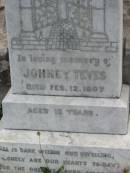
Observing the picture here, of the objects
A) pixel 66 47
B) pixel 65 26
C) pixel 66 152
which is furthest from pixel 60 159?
pixel 65 26

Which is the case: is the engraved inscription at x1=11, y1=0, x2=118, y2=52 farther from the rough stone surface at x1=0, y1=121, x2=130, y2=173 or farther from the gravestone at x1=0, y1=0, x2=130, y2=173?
the rough stone surface at x1=0, y1=121, x2=130, y2=173

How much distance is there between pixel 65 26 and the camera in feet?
12.8

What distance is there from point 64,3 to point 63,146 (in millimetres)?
1064

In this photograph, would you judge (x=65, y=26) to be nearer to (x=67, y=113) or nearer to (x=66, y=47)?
(x=66, y=47)

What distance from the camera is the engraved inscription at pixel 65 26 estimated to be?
151 inches

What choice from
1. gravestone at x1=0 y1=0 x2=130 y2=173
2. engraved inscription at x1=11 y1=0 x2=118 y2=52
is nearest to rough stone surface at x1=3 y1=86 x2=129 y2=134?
gravestone at x1=0 y1=0 x2=130 y2=173

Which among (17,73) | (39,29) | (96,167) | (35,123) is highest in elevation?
(39,29)

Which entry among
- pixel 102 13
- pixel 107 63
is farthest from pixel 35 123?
pixel 102 13

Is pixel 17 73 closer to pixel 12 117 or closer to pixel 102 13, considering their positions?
pixel 12 117

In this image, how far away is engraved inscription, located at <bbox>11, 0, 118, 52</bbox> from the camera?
3834mm

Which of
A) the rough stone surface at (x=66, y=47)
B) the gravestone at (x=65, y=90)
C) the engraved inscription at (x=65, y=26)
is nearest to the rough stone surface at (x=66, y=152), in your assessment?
the gravestone at (x=65, y=90)

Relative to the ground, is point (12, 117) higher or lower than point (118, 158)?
higher

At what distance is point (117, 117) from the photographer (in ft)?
13.2

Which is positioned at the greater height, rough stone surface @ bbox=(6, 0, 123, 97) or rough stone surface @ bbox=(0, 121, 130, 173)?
rough stone surface @ bbox=(6, 0, 123, 97)
